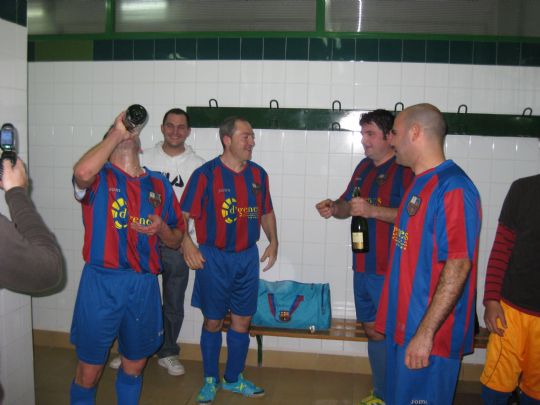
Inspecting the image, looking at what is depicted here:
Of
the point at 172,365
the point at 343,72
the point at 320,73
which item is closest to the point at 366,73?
the point at 343,72

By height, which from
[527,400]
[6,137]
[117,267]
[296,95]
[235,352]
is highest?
[296,95]

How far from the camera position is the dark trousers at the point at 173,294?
372 centimetres

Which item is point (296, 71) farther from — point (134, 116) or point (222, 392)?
point (222, 392)

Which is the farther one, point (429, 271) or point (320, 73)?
point (320, 73)

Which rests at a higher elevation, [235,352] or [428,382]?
[428,382]

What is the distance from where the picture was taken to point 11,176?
144cm

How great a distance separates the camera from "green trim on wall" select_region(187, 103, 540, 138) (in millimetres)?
3621

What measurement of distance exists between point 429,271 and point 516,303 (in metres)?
0.84

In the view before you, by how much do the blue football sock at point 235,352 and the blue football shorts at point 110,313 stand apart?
920mm

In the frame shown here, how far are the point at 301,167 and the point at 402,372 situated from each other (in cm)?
217

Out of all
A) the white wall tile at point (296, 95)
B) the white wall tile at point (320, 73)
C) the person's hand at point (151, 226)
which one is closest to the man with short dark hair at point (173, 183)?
the white wall tile at point (296, 95)

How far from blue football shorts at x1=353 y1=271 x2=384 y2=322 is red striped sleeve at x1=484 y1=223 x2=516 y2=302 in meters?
0.76

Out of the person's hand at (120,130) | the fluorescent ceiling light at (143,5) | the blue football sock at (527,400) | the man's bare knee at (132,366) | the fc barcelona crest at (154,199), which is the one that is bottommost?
the blue football sock at (527,400)

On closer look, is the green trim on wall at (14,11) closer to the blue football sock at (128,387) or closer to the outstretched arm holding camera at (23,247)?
the outstretched arm holding camera at (23,247)
